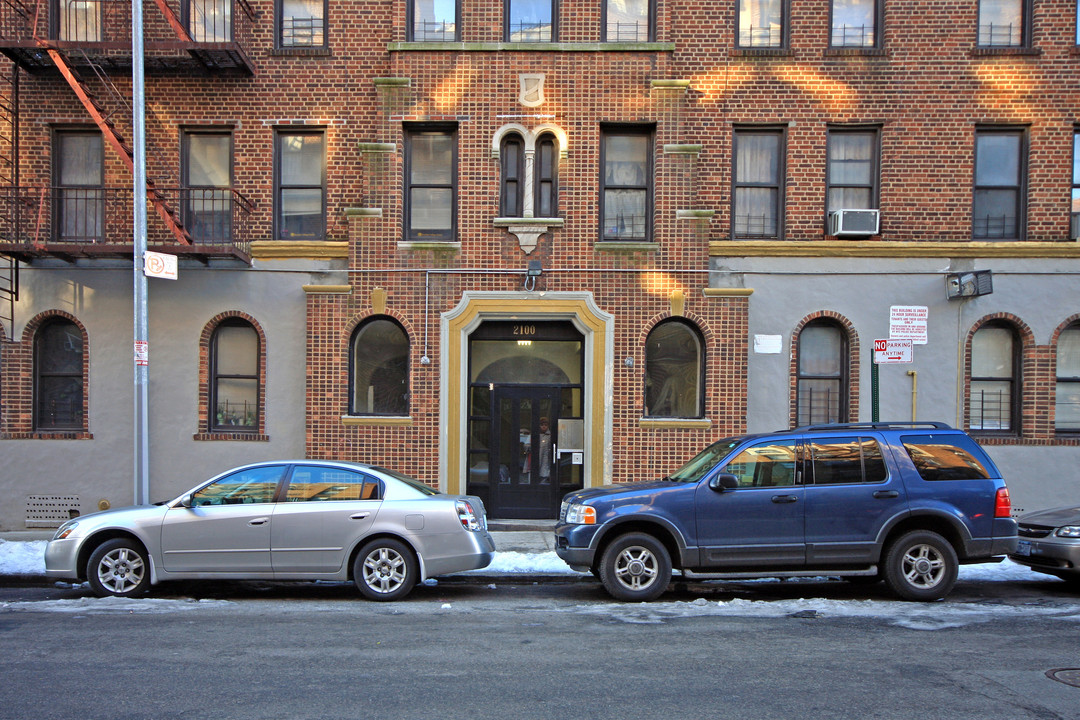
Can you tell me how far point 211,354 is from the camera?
1399 cm

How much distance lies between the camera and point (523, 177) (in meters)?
13.7

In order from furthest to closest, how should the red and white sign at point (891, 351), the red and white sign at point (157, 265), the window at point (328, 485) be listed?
the red and white sign at point (891, 351) < the red and white sign at point (157, 265) < the window at point (328, 485)

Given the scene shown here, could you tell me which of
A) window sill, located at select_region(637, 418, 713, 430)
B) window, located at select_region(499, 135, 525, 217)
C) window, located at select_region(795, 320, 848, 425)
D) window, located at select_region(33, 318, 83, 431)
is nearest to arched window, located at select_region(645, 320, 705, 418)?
window sill, located at select_region(637, 418, 713, 430)

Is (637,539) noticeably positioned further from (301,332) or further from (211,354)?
(211,354)

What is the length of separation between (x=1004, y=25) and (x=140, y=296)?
14.2 meters

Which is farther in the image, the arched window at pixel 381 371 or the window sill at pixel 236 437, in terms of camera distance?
the arched window at pixel 381 371

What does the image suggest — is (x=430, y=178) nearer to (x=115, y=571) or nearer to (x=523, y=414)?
(x=523, y=414)

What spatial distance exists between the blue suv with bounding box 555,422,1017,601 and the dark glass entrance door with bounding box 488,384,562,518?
4.99 m

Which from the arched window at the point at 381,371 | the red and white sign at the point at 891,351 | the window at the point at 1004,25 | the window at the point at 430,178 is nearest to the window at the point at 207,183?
the arched window at the point at 381,371

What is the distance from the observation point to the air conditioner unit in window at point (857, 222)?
13.5 metres

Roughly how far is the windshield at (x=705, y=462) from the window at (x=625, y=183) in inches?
208

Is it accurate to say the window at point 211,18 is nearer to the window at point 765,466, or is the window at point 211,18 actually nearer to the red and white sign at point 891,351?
the window at point 765,466

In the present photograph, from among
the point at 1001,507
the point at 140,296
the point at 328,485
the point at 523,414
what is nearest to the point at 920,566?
the point at 1001,507

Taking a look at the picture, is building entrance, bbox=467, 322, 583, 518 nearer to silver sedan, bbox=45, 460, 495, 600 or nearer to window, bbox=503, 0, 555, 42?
window, bbox=503, 0, 555, 42
